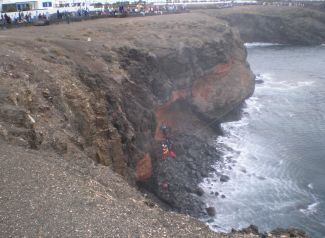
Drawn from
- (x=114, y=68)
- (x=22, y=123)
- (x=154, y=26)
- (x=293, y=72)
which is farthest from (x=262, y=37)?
(x=22, y=123)

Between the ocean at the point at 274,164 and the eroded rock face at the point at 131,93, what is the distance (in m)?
1.95

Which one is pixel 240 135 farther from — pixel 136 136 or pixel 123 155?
pixel 123 155

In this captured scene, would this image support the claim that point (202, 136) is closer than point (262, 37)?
Yes

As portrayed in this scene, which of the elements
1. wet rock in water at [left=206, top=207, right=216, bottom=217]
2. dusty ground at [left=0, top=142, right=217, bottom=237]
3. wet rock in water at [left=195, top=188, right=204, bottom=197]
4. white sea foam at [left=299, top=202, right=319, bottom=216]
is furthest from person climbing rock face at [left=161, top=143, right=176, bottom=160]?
dusty ground at [left=0, top=142, right=217, bottom=237]

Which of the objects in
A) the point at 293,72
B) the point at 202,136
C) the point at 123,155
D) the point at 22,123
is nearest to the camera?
the point at 22,123

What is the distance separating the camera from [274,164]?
37.6 metres

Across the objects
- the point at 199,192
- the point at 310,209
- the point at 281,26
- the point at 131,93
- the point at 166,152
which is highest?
the point at 131,93

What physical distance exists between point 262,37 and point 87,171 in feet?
300

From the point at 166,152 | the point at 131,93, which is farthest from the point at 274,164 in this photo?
the point at 131,93

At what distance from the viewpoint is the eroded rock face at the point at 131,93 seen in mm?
20328

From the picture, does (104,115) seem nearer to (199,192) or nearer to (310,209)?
(199,192)

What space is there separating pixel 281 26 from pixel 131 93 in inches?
3124

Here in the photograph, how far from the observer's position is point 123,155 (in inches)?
984

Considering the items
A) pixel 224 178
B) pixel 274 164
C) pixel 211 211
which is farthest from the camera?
pixel 274 164
